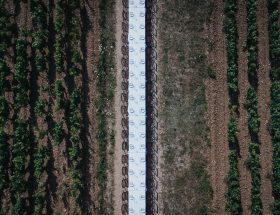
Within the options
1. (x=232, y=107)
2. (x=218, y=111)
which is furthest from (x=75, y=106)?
(x=232, y=107)

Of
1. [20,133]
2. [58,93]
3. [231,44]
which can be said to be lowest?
[20,133]

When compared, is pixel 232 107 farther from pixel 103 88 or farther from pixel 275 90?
pixel 103 88

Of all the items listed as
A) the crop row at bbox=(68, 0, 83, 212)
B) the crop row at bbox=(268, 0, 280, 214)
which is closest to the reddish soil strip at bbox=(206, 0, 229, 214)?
the crop row at bbox=(268, 0, 280, 214)

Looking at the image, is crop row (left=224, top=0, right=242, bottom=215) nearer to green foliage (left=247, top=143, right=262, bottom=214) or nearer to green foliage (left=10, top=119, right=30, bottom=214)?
green foliage (left=247, top=143, right=262, bottom=214)

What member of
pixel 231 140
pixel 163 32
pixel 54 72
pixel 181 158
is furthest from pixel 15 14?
pixel 231 140

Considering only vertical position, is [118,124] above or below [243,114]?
below

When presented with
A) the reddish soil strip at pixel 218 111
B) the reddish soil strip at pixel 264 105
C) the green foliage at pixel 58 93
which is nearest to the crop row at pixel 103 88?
the green foliage at pixel 58 93
